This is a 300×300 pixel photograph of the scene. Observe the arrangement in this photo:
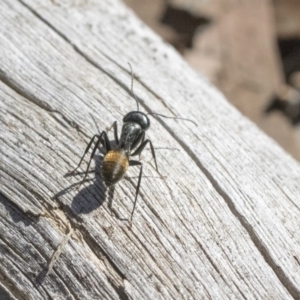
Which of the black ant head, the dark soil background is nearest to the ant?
the black ant head

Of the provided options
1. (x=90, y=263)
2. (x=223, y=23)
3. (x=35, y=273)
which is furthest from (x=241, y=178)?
(x=223, y=23)

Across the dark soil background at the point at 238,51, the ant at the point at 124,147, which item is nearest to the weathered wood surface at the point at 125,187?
the ant at the point at 124,147

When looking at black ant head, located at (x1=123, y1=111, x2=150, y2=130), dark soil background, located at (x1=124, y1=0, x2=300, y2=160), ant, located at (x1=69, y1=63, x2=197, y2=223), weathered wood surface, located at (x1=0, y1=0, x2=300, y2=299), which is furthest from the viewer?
dark soil background, located at (x1=124, y1=0, x2=300, y2=160)

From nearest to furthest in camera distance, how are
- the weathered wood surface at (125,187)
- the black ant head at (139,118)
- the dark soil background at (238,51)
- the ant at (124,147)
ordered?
the weathered wood surface at (125,187) < the ant at (124,147) < the black ant head at (139,118) < the dark soil background at (238,51)

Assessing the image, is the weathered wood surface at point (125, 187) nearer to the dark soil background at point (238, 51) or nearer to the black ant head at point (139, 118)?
the black ant head at point (139, 118)

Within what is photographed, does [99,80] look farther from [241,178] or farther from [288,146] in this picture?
[288,146]

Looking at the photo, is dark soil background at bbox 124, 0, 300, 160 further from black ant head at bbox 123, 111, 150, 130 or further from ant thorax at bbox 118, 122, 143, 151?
black ant head at bbox 123, 111, 150, 130

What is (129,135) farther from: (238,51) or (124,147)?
(238,51)
